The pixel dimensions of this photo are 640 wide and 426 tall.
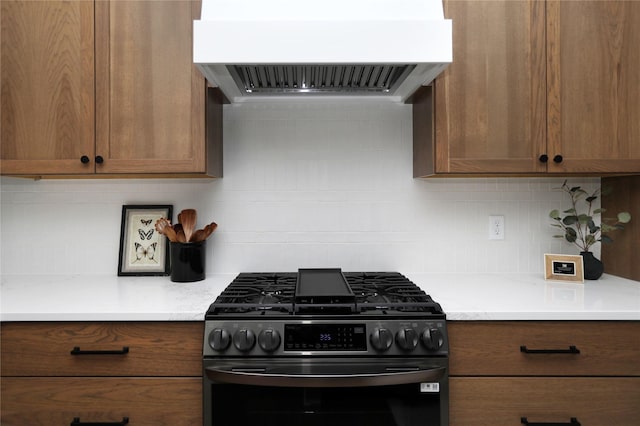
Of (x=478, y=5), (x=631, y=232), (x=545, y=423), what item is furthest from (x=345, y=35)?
→ (x=631, y=232)

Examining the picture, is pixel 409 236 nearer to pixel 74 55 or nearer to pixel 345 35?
pixel 345 35

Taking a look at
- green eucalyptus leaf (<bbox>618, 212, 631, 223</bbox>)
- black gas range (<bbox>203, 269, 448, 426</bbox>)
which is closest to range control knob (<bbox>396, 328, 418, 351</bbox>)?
black gas range (<bbox>203, 269, 448, 426</bbox>)

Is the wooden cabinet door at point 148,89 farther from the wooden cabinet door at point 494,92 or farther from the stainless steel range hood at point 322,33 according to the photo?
the wooden cabinet door at point 494,92

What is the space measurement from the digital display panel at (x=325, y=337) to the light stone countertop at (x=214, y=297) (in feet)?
0.95

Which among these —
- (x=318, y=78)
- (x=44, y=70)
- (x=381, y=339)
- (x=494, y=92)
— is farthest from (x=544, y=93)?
(x=44, y=70)

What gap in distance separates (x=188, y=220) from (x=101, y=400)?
779 mm

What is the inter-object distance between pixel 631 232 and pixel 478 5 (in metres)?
1.20

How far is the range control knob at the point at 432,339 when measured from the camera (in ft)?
4.00

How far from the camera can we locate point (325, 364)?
1206 mm

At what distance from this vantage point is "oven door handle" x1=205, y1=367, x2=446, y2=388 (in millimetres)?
1153

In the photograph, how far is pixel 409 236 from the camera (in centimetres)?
195

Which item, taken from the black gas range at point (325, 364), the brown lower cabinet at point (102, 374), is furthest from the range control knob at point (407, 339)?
the brown lower cabinet at point (102, 374)

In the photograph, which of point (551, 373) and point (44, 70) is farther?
point (44, 70)

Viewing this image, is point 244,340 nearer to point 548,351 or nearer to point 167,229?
point 167,229
